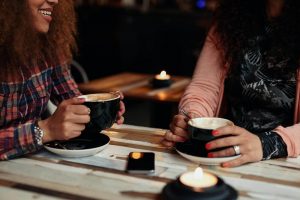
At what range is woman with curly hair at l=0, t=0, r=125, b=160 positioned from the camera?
1.13 meters

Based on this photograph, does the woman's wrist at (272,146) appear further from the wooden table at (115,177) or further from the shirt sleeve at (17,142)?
the shirt sleeve at (17,142)

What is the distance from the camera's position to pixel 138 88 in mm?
2584

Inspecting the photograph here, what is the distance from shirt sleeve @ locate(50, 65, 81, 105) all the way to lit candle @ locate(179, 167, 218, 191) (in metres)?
A: 0.83

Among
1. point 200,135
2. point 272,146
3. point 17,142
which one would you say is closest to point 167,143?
point 200,135

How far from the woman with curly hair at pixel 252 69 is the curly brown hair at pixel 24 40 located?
1.62ft

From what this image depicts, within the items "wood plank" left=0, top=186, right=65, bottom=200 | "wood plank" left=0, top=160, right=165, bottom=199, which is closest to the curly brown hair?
"wood plank" left=0, top=160, right=165, bottom=199

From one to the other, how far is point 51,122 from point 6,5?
0.38 metres

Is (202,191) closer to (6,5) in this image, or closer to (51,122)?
(51,122)

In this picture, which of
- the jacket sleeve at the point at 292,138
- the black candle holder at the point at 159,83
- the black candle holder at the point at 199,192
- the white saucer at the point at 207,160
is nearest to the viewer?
the black candle holder at the point at 199,192

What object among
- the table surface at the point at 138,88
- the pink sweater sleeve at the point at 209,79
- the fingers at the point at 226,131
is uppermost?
the pink sweater sleeve at the point at 209,79

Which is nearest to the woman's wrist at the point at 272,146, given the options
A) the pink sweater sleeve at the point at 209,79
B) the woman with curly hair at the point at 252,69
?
the woman with curly hair at the point at 252,69

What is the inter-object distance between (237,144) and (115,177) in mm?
331

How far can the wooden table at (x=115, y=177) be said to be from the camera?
93 cm

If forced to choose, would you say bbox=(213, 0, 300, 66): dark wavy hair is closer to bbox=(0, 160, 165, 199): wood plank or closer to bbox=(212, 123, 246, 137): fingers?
bbox=(212, 123, 246, 137): fingers
